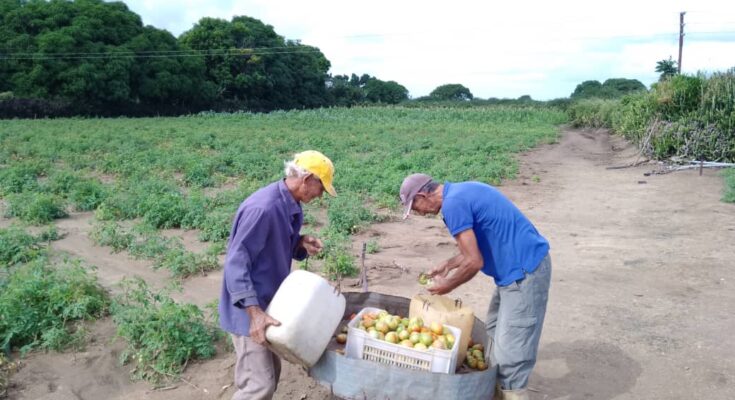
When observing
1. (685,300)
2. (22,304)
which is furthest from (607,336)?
(22,304)

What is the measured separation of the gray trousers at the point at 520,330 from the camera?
367cm

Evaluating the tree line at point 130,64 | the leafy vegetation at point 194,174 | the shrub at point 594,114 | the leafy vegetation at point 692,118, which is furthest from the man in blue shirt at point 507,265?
the tree line at point 130,64

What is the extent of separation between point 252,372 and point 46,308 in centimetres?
273

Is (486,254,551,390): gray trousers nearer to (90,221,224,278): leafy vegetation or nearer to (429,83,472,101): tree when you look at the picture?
(90,221,224,278): leafy vegetation

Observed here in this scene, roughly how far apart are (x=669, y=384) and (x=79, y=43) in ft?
161

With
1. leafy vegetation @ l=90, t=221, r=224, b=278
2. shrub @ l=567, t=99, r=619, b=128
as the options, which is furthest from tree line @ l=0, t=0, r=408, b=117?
leafy vegetation @ l=90, t=221, r=224, b=278

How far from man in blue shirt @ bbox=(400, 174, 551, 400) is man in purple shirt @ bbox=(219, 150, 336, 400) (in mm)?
641

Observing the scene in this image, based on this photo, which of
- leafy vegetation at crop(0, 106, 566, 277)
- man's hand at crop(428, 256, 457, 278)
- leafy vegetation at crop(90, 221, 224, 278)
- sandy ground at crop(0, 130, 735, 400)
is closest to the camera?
man's hand at crop(428, 256, 457, 278)

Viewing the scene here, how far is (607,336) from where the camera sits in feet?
18.7

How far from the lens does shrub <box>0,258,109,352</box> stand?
4910 millimetres

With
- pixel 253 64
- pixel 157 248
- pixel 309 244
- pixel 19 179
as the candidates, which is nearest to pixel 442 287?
pixel 309 244

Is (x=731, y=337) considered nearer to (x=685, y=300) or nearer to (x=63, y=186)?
(x=685, y=300)

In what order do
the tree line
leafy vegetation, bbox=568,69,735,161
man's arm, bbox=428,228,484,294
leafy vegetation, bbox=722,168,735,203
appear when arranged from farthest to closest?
the tree line < leafy vegetation, bbox=568,69,735,161 < leafy vegetation, bbox=722,168,735,203 < man's arm, bbox=428,228,484,294

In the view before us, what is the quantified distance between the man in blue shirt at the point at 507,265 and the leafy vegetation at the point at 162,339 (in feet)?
7.38
